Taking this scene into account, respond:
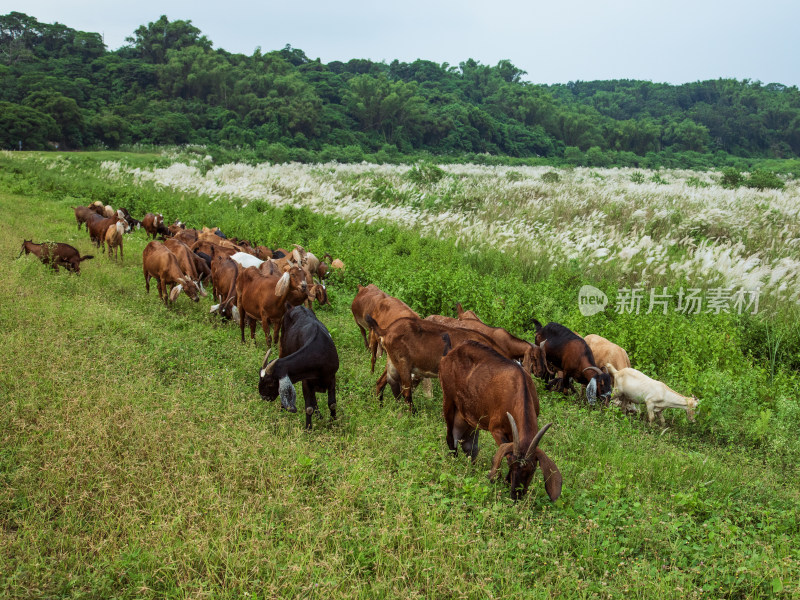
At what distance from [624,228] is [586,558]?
12596 mm

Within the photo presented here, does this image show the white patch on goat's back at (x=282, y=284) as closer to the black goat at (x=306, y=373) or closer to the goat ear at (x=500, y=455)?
the black goat at (x=306, y=373)

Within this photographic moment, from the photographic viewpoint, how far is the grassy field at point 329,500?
3.64 metres

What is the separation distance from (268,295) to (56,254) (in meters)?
5.24

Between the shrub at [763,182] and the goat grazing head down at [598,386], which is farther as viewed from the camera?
the shrub at [763,182]

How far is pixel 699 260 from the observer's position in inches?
469

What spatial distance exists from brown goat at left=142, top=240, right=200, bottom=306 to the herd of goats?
19 millimetres

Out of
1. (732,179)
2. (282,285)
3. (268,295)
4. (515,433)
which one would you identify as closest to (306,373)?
(515,433)

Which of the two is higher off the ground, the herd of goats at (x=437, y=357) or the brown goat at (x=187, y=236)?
the brown goat at (x=187, y=236)

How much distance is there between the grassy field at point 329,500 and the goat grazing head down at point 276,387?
217 mm

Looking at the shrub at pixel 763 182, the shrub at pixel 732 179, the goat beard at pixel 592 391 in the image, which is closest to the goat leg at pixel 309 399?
the goat beard at pixel 592 391

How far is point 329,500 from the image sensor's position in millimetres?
4410

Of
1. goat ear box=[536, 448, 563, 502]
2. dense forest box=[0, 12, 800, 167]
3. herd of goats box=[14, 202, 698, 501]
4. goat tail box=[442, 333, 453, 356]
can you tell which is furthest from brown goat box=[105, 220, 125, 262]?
dense forest box=[0, 12, 800, 167]

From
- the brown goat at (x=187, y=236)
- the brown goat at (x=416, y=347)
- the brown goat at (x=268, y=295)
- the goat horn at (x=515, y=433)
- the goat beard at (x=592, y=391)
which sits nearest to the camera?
the goat horn at (x=515, y=433)

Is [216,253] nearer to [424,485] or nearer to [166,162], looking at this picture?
[424,485]
